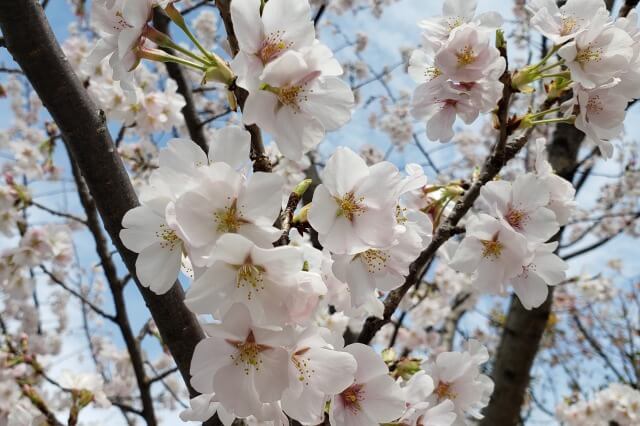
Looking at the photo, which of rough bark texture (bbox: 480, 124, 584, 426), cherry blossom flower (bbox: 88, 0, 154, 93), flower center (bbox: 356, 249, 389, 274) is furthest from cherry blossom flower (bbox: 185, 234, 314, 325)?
rough bark texture (bbox: 480, 124, 584, 426)

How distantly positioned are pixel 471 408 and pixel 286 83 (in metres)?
1.07

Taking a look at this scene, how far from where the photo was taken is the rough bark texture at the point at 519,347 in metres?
2.92

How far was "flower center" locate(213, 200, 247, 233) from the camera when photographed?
779 millimetres

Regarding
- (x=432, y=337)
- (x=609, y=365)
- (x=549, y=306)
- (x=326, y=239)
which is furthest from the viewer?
(x=609, y=365)

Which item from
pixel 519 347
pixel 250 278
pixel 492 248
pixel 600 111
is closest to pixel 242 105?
pixel 250 278

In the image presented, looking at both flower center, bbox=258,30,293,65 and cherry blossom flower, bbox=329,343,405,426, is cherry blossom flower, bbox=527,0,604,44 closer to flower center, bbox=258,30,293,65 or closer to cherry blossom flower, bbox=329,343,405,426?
flower center, bbox=258,30,293,65

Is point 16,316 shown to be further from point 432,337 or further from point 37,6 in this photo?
point 37,6

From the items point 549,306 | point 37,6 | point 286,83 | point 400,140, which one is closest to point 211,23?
point 400,140

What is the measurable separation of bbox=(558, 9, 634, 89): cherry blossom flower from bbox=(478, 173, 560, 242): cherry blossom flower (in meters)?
0.25

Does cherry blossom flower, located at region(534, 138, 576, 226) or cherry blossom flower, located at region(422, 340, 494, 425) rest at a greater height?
cherry blossom flower, located at region(534, 138, 576, 226)

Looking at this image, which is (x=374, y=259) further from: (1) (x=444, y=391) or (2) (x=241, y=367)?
(1) (x=444, y=391)

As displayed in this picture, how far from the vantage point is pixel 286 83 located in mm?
816

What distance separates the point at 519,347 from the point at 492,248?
6.76 feet

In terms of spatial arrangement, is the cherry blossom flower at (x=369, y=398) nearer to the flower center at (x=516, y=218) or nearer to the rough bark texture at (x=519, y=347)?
the flower center at (x=516, y=218)
